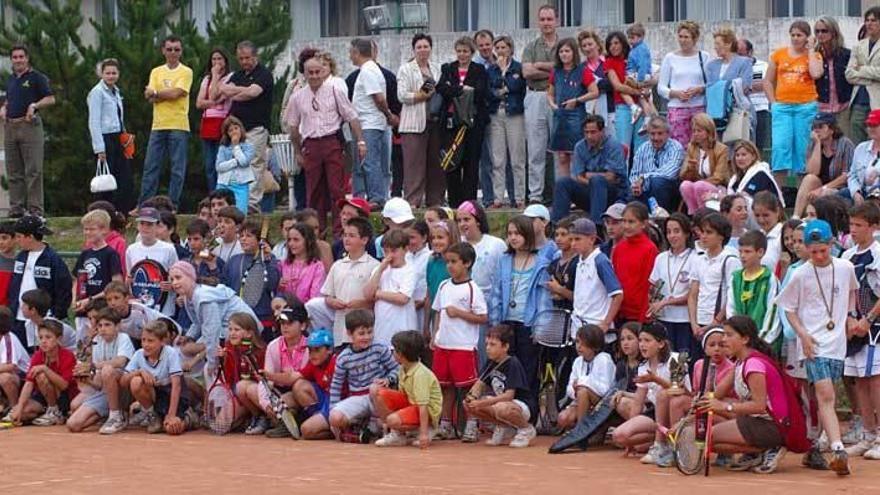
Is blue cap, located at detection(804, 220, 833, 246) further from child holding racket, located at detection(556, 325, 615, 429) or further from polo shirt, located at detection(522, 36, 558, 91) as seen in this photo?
polo shirt, located at detection(522, 36, 558, 91)

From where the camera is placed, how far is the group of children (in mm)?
14250

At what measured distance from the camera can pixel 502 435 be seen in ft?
51.8

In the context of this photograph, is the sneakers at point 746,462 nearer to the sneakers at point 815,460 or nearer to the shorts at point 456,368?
the sneakers at point 815,460

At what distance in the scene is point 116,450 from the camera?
15797mm

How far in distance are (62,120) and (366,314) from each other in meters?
11.7

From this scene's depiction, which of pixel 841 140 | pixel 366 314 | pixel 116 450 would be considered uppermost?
pixel 841 140

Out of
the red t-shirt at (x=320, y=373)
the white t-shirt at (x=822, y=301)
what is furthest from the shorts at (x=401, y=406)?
the white t-shirt at (x=822, y=301)

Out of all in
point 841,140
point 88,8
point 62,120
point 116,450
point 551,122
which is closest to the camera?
point 116,450

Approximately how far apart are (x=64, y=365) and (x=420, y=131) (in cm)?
552

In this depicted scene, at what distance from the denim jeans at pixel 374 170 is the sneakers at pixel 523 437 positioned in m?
6.52

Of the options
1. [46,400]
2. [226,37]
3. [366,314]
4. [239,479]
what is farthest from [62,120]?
[239,479]

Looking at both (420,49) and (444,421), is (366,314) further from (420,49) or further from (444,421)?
(420,49)

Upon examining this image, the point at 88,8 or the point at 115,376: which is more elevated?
the point at 88,8

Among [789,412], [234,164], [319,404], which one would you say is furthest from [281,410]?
[234,164]
